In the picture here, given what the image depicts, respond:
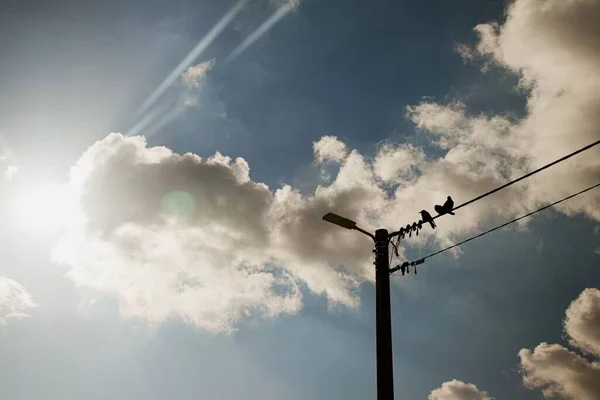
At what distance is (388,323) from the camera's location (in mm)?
9266

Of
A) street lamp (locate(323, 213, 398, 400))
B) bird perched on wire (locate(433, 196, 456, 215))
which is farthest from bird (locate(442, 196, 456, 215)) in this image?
street lamp (locate(323, 213, 398, 400))

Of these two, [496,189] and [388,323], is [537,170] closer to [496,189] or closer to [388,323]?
[496,189]

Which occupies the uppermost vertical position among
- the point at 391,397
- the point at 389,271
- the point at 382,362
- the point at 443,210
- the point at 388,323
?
the point at 443,210

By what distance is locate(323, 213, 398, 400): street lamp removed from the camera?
862 centimetres

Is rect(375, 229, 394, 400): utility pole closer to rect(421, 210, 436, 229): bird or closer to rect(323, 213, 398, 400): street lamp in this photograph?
rect(323, 213, 398, 400): street lamp

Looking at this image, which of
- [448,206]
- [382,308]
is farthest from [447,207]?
[382,308]

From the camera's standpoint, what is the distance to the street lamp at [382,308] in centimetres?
862

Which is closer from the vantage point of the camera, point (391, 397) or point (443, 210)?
point (391, 397)

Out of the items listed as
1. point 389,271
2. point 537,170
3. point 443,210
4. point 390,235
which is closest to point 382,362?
point 389,271

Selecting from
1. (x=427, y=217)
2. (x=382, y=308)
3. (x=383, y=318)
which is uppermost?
(x=427, y=217)

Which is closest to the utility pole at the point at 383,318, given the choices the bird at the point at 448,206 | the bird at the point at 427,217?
the bird at the point at 427,217

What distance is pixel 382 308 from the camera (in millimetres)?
9438

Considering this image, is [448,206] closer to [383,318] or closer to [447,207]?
[447,207]

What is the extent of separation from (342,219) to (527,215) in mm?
4197
